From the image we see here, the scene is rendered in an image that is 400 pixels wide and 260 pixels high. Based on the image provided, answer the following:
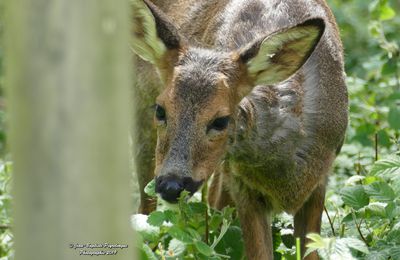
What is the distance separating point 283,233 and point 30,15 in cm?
444

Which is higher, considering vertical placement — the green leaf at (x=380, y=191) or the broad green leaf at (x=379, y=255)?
the green leaf at (x=380, y=191)

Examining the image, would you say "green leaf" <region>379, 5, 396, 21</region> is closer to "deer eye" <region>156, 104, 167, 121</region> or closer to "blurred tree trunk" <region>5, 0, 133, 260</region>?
"deer eye" <region>156, 104, 167, 121</region>

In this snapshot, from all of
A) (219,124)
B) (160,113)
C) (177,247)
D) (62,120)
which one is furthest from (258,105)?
(62,120)

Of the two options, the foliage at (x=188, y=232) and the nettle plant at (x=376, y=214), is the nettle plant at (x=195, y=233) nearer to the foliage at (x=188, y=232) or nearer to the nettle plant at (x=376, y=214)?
the foliage at (x=188, y=232)

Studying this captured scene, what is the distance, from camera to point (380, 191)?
574 cm

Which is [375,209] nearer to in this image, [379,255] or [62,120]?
[379,255]

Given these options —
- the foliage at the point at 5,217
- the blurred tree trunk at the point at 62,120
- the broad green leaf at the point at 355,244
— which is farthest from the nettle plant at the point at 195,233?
the blurred tree trunk at the point at 62,120

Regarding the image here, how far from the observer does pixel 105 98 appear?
2.34m

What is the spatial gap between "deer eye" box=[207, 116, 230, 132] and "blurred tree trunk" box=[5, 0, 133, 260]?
326 cm

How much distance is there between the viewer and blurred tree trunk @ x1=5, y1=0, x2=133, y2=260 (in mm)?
2287

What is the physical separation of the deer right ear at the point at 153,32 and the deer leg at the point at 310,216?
51.8 inches

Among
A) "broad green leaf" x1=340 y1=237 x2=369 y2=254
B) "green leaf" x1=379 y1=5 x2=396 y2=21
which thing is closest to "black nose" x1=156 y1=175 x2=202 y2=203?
"broad green leaf" x1=340 y1=237 x2=369 y2=254

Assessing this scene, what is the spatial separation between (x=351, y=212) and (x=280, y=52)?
1054 mm

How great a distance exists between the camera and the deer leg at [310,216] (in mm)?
6348
